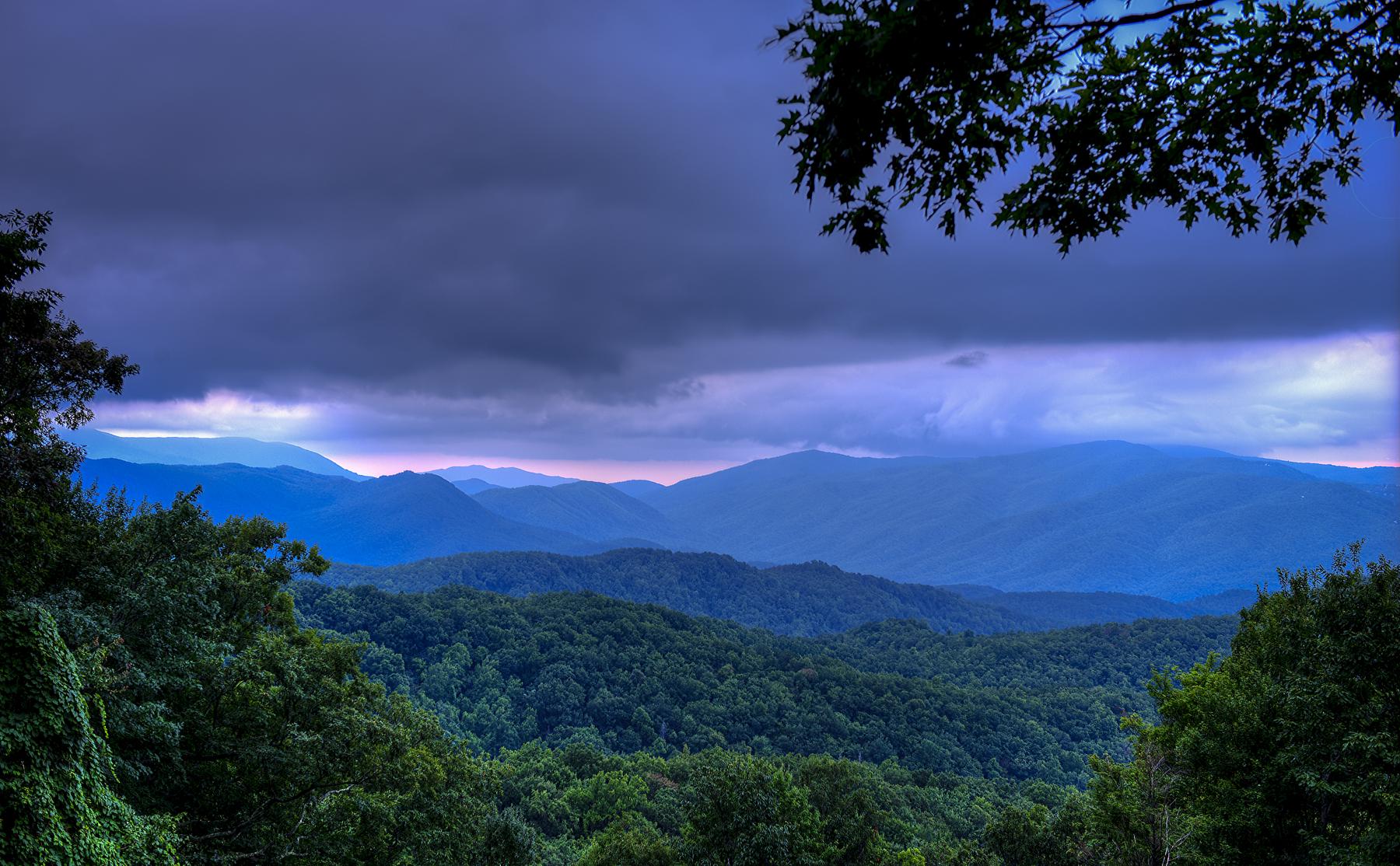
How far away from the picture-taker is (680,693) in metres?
125

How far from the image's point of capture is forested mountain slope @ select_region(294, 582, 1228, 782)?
4341 inches

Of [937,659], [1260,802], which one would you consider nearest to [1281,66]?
[1260,802]

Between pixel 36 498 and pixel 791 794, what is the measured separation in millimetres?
25811

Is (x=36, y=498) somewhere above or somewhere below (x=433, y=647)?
above

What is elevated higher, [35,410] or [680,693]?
[35,410]

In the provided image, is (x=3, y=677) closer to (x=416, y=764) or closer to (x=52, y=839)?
(x=52, y=839)

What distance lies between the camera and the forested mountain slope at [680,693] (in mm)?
110250

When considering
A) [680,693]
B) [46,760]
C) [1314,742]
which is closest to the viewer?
[46,760]

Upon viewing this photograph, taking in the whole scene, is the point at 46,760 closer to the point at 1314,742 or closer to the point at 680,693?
the point at 1314,742

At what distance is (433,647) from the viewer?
444 feet

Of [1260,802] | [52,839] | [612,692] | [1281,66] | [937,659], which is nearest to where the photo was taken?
[1281,66]

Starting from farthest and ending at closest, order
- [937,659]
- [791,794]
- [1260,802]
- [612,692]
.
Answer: [937,659]
[612,692]
[791,794]
[1260,802]

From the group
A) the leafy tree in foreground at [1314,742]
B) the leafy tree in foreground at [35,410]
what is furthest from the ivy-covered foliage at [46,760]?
the leafy tree in foreground at [1314,742]

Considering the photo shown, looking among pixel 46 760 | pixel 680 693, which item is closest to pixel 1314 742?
pixel 46 760
